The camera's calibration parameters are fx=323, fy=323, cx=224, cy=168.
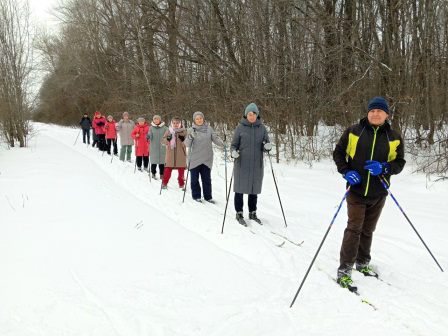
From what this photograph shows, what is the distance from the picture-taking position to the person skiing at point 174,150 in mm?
7551

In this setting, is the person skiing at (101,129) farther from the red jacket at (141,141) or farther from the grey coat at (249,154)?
the grey coat at (249,154)

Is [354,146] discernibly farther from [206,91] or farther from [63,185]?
[206,91]

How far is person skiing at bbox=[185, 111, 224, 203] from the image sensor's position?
21.8 feet

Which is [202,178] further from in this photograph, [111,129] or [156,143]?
[111,129]

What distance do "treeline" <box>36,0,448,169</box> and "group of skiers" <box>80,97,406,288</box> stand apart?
421 centimetres

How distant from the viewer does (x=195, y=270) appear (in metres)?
3.58

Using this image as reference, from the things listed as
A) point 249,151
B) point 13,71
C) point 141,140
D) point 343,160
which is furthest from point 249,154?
point 13,71

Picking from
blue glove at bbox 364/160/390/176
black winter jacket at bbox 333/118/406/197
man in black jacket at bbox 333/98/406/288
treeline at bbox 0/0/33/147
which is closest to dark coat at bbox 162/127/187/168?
man in black jacket at bbox 333/98/406/288

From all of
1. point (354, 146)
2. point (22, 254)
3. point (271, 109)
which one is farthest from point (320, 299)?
point (271, 109)

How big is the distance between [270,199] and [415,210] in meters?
2.80

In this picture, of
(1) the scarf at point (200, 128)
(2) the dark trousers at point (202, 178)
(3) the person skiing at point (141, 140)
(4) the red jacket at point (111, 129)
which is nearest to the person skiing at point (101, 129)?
(4) the red jacket at point (111, 129)

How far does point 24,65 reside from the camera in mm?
15789

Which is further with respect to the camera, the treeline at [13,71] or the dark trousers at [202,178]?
the treeline at [13,71]

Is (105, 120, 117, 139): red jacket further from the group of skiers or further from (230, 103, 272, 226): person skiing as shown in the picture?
(230, 103, 272, 226): person skiing
